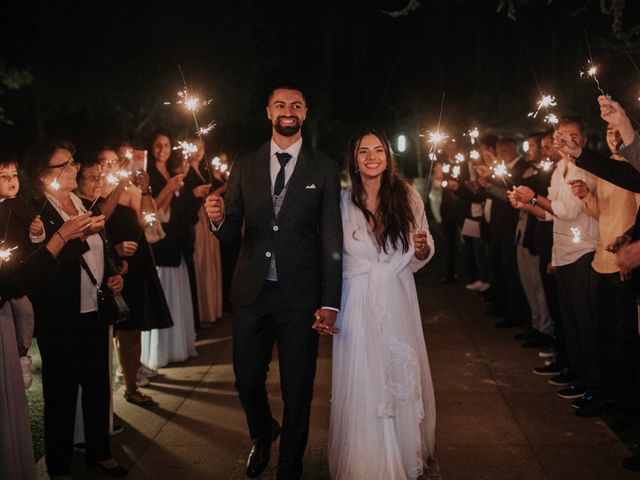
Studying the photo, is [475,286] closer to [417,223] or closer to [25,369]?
[417,223]

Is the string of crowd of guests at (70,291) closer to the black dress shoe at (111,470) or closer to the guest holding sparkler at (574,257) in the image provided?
the black dress shoe at (111,470)

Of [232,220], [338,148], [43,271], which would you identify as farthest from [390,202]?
[338,148]

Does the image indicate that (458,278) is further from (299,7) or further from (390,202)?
(299,7)

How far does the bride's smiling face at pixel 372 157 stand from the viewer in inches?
221

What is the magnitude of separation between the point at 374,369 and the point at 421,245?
0.90 m

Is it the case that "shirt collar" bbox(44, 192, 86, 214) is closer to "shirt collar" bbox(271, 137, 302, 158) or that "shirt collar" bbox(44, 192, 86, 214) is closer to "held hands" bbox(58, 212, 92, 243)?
"held hands" bbox(58, 212, 92, 243)

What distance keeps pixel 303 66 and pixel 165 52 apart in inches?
859

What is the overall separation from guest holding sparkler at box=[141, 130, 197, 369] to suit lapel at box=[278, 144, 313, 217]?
3.58 meters

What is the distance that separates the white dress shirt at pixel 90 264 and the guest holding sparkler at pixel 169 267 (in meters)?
2.79

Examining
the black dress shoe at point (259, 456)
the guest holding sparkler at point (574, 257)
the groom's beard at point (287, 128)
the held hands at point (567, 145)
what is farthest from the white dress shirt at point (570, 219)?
the black dress shoe at point (259, 456)

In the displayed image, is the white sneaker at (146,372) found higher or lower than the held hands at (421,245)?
lower

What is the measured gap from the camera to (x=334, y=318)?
17.4 feet

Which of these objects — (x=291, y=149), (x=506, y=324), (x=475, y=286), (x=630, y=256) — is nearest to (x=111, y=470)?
(x=291, y=149)

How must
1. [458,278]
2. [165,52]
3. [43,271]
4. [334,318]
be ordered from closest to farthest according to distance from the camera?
1. [43,271]
2. [334,318]
3. [458,278]
4. [165,52]
